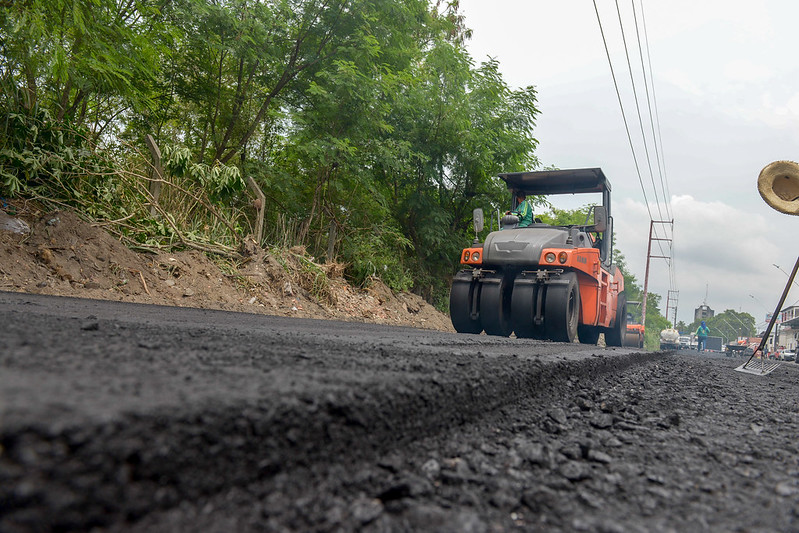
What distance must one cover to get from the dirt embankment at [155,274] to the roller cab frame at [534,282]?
2579 mm

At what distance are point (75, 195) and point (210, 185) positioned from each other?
1845 millimetres

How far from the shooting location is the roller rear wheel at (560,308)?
5793mm

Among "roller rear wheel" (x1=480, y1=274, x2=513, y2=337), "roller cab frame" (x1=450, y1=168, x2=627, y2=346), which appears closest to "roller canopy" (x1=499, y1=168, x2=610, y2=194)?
"roller cab frame" (x1=450, y1=168, x2=627, y2=346)

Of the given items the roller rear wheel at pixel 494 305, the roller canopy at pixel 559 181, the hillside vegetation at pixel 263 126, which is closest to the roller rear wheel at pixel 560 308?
the roller rear wheel at pixel 494 305

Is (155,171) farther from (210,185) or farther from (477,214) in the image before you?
(477,214)

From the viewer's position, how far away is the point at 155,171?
7.27 meters

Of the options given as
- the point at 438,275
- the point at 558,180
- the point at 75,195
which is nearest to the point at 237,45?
the point at 75,195

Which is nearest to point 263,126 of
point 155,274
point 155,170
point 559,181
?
point 155,170

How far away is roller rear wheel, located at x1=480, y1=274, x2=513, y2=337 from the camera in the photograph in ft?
20.5

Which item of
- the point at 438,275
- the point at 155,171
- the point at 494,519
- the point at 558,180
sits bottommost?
the point at 494,519

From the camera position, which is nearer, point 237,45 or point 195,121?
point 237,45

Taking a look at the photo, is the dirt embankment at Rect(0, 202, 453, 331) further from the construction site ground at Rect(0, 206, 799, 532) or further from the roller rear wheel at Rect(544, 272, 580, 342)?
the construction site ground at Rect(0, 206, 799, 532)

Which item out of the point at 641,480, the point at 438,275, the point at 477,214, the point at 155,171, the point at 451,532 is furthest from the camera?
the point at 438,275

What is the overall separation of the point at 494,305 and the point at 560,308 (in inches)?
31.9
